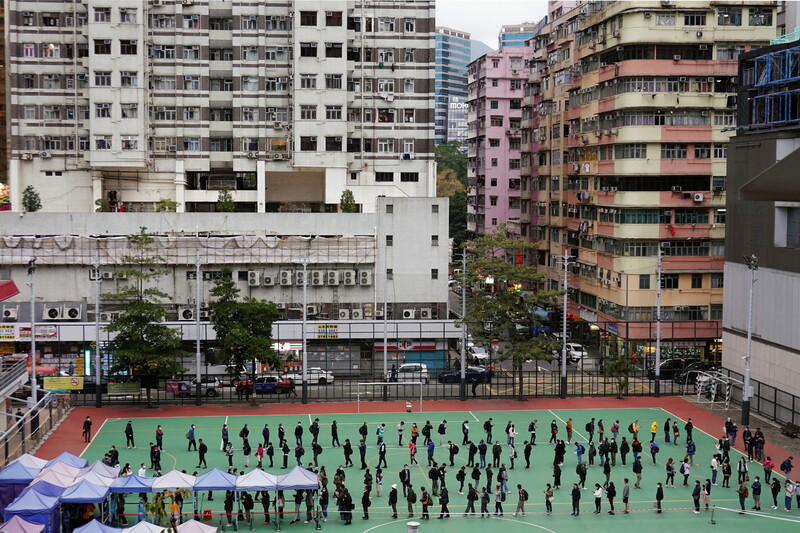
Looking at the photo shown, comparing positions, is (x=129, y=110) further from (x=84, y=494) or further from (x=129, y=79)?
(x=84, y=494)

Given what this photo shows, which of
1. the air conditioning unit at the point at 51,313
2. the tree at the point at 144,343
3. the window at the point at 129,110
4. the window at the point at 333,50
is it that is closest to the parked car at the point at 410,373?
the tree at the point at 144,343

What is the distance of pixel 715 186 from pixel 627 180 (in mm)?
5815

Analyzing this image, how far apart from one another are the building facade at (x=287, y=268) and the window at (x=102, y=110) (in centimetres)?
850

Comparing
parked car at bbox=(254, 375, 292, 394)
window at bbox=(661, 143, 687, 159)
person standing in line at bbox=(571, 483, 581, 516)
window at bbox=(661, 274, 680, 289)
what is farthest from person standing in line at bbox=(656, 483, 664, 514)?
window at bbox=(661, 143, 687, 159)

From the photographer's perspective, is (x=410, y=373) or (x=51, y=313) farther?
(x=51, y=313)

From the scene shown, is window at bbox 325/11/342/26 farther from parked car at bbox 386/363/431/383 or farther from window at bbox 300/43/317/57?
parked car at bbox 386/363/431/383

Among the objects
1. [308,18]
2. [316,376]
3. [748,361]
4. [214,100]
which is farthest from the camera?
[214,100]

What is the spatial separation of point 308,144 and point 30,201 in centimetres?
2018

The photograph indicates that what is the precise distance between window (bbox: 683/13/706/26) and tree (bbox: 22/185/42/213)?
4660 cm

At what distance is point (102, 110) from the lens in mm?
70750

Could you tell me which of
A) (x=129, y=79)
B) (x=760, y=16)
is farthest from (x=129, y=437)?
(x=760, y=16)

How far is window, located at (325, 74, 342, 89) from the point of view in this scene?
72.2 meters

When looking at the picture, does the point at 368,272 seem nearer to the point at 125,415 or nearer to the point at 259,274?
the point at 259,274

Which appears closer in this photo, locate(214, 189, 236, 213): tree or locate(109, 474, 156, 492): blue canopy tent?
locate(109, 474, 156, 492): blue canopy tent
